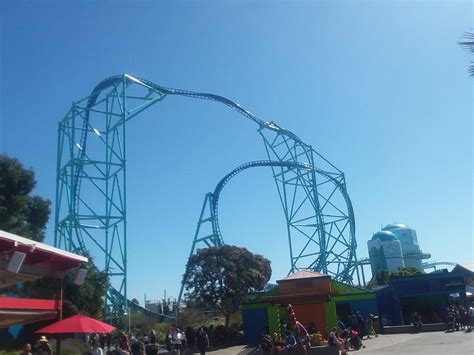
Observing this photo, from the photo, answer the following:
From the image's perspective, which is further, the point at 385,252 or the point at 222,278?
the point at 385,252

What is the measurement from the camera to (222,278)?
2945cm

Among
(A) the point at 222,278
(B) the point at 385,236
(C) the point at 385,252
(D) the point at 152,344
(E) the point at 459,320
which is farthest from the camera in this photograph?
(B) the point at 385,236

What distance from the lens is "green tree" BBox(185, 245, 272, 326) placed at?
96.3ft

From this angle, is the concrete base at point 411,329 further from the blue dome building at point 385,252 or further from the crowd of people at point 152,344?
the blue dome building at point 385,252

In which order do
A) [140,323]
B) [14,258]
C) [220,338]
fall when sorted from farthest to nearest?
[140,323], [220,338], [14,258]

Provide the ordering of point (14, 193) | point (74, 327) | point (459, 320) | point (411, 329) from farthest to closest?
point (411, 329) → point (459, 320) → point (14, 193) → point (74, 327)

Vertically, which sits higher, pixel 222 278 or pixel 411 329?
pixel 222 278

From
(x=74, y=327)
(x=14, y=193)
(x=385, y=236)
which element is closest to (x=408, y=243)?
(x=385, y=236)

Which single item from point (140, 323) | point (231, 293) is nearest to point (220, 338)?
point (231, 293)

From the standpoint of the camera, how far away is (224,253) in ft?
99.4

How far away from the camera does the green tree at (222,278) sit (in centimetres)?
2934

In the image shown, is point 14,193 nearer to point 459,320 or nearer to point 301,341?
point 301,341

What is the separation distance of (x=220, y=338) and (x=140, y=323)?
1373cm

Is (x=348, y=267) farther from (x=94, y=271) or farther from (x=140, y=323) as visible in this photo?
(x=94, y=271)
